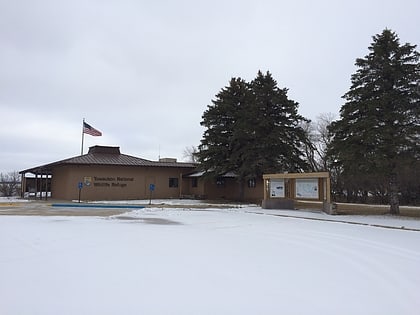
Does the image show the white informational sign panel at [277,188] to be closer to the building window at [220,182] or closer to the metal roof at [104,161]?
the building window at [220,182]

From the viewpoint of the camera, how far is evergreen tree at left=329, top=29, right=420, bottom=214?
18.0 metres

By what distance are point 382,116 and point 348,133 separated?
1.84m

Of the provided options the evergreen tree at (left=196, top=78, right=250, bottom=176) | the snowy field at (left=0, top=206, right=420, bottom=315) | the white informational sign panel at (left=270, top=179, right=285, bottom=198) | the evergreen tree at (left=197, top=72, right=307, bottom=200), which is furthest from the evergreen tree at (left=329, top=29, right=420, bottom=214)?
the evergreen tree at (left=196, top=78, right=250, bottom=176)

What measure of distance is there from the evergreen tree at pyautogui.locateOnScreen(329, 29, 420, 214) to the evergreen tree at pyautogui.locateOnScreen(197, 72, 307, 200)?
8482 mm

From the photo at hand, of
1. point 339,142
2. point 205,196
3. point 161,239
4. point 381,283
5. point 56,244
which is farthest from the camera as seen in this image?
point 205,196

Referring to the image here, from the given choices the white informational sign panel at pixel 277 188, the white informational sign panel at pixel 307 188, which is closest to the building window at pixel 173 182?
the white informational sign panel at pixel 277 188

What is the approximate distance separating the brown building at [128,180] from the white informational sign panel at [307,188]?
10.7 m

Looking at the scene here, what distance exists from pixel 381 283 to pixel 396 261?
6.72 ft

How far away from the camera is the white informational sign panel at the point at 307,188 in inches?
835

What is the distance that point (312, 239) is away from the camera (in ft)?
35.3

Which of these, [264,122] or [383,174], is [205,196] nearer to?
[264,122]

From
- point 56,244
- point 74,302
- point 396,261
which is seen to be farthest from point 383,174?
point 74,302

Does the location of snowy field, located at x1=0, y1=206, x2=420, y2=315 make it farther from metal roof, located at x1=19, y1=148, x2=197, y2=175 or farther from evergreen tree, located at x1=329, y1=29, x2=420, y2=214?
metal roof, located at x1=19, y1=148, x2=197, y2=175

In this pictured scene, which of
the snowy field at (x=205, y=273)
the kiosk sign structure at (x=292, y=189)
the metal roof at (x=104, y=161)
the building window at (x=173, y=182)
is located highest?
the metal roof at (x=104, y=161)
